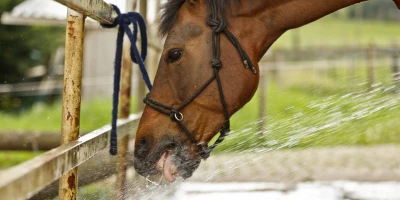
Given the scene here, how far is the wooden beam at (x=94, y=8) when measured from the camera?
2143 millimetres

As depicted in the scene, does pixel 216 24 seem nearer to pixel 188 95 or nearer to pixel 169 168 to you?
pixel 188 95

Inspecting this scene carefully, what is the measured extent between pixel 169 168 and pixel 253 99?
7422mm

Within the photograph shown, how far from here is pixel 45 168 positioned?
183cm

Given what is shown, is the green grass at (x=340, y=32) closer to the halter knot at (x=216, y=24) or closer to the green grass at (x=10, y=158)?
the green grass at (x=10, y=158)

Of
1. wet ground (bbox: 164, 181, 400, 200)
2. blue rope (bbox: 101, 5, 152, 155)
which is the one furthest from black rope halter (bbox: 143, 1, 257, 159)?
wet ground (bbox: 164, 181, 400, 200)

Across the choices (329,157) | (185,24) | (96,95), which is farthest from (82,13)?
(96,95)

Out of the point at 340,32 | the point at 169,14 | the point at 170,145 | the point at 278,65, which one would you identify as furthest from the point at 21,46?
the point at 340,32

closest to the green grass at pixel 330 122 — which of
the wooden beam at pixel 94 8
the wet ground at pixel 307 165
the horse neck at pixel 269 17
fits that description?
the wet ground at pixel 307 165

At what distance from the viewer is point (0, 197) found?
4.79ft

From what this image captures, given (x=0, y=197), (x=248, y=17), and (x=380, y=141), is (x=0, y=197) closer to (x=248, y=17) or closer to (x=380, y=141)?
(x=248, y=17)

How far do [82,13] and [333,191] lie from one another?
2349 millimetres

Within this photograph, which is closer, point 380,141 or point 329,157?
point 329,157

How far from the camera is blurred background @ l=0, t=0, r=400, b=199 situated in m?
4.04

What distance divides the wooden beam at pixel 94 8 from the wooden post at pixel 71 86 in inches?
2.0
